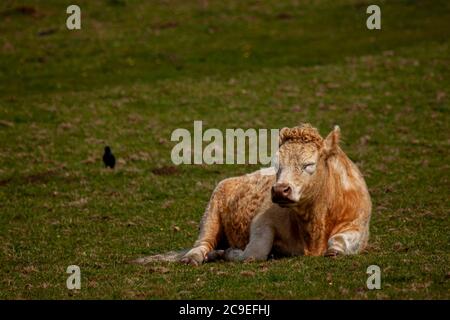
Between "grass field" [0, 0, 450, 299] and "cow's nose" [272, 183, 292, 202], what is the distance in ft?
3.92

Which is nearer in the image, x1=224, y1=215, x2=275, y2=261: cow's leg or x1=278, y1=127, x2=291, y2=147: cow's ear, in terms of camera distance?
x1=278, y1=127, x2=291, y2=147: cow's ear

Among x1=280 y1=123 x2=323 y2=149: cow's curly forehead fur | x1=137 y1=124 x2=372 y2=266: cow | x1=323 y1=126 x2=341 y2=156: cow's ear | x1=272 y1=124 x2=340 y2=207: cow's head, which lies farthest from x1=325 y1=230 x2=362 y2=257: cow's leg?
x1=280 y1=123 x2=323 y2=149: cow's curly forehead fur

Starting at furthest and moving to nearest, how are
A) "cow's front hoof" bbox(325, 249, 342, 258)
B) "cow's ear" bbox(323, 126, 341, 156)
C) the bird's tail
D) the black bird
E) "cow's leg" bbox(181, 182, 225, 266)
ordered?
the black bird
"cow's leg" bbox(181, 182, 225, 266)
the bird's tail
"cow's ear" bbox(323, 126, 341, 156)
"cow's front hoof" bbox(325, 249, 342, 258)

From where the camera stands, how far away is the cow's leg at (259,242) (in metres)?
15.5

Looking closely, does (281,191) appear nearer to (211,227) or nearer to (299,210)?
(299,210)

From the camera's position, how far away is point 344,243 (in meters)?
15.1

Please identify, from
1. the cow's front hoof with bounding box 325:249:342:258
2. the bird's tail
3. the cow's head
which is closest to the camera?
the cow's head

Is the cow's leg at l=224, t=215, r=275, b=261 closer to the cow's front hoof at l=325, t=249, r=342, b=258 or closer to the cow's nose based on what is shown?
the cow's front hoof at l=325, t=249, r=342, b=258

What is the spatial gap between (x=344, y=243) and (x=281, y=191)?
6.17 feet

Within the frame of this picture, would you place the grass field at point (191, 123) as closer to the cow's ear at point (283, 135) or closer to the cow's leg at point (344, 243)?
the cow's leg at point (344, 243)

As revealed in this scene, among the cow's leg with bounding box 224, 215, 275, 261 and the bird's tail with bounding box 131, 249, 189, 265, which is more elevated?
the cow's leg with bounding box 224, 215, 275, 261

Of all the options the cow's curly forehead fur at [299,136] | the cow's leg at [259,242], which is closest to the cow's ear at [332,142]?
the cow's curly forehead fur at [299,136]

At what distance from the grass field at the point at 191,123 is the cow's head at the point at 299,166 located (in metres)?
1.19

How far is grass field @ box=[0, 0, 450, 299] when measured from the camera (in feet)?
47.7
